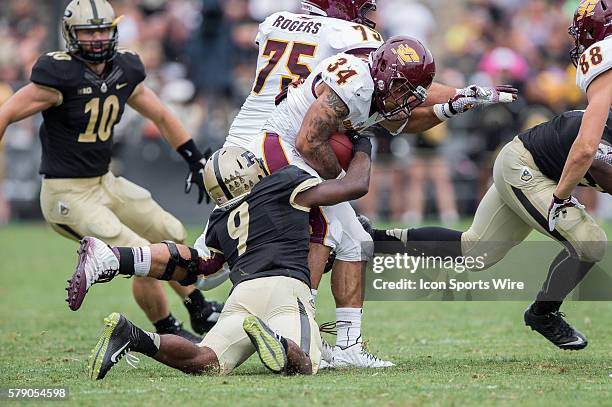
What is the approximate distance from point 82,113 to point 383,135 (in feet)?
23.1

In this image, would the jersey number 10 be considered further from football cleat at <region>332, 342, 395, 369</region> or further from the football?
football cleat at <region>332, 342, 395, 369</region>

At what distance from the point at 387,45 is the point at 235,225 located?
4.07 feet

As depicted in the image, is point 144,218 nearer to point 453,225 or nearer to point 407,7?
point 453,225

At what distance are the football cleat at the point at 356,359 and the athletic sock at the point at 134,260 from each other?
1123 mm

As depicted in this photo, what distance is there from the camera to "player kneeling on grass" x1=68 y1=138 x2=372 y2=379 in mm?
5238

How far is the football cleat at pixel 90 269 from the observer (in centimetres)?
565

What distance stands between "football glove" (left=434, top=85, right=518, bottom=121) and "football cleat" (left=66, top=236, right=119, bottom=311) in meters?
2.07

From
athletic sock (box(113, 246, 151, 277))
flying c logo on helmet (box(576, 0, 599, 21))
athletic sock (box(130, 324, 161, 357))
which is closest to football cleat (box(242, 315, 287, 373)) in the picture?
athletic sock (box(130, 324, 161, 357))

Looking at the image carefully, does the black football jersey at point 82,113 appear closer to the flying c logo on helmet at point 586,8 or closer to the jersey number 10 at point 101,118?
the jersey number 10 at point 101,118

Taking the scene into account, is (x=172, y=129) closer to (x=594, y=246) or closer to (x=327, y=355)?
(x=327, y=355)

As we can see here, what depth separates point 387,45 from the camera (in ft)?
19.1

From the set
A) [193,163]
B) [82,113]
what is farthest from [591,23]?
[82,113]

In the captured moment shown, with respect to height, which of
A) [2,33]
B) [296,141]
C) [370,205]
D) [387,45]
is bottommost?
[370,205]

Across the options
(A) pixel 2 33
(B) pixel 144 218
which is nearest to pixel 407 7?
(A) pixel 2 33
